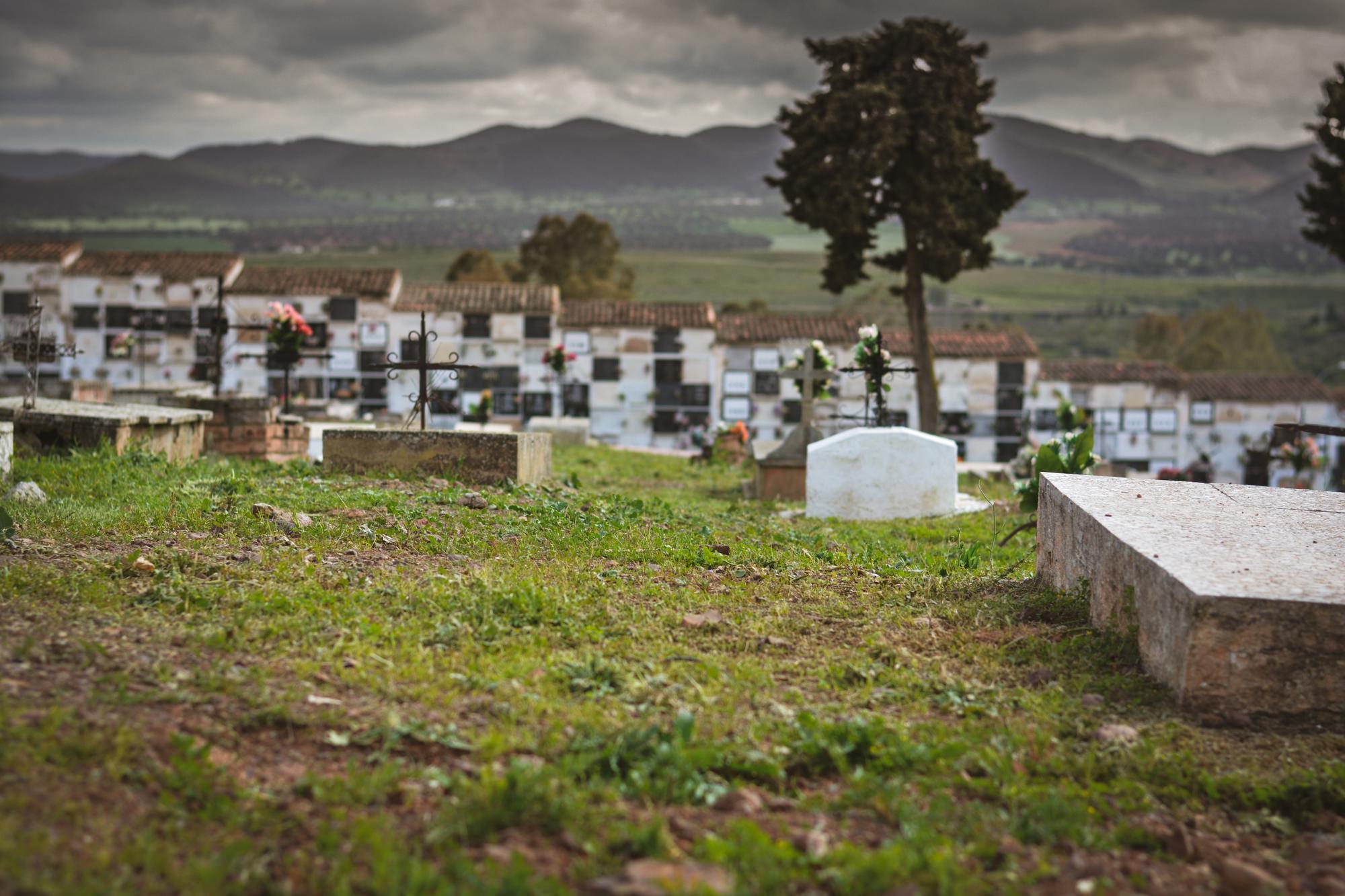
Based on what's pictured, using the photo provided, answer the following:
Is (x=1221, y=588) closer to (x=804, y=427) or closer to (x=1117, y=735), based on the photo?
(x=1117, y=735)

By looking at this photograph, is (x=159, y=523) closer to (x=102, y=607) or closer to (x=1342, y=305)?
(x=102, y=607)

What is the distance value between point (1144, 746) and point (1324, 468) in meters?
51.0

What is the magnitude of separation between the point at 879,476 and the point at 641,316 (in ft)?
138

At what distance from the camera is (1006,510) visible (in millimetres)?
13070

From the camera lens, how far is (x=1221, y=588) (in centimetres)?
464

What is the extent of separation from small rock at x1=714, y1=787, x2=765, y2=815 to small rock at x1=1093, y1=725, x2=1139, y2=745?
4.51 feet

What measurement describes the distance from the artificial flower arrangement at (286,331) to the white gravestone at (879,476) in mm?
8081

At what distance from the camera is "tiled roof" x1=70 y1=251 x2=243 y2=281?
57969mm

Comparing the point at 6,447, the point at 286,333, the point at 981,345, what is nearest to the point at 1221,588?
the point at 6,447

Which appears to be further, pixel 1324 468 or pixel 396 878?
pixel 1324 468

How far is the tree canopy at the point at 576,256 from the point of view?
6706cm

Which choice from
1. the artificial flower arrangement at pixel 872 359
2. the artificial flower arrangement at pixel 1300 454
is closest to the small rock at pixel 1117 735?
the artificial flower arrangement at pixel 872 359

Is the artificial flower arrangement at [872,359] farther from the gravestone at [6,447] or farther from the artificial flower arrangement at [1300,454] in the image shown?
the artificial flower arrangement at [1300,454]

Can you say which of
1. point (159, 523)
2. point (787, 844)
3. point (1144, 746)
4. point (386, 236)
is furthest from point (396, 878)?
point (386, 236)
